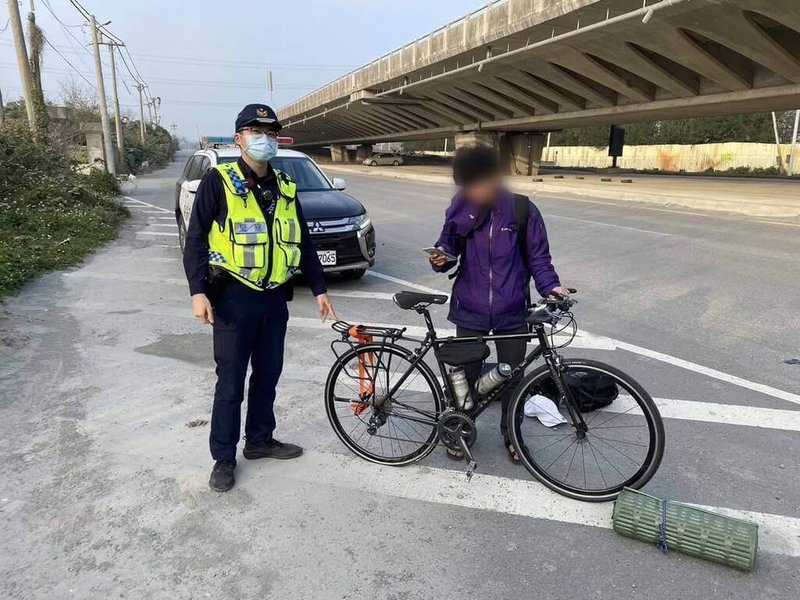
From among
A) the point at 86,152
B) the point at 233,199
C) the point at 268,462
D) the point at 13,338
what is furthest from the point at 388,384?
the point at 86,152

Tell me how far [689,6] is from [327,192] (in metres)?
14.9

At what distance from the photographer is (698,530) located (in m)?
2.60

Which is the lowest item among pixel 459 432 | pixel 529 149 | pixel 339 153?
pixel 459 432

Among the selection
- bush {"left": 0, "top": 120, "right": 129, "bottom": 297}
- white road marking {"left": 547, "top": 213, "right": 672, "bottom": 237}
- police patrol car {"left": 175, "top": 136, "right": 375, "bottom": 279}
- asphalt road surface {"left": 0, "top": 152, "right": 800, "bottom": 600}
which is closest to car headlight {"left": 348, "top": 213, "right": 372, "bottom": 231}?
police patrol car {"left": 175, "top": 136, "right": 375, "bottom": 279}

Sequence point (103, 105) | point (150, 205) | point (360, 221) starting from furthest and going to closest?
point (103, 105), point (150, 205), point (360, 221)

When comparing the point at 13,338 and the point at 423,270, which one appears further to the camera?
the point at 423,270

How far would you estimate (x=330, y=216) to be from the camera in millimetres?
7375

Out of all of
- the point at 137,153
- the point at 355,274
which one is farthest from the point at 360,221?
the point at 137,153

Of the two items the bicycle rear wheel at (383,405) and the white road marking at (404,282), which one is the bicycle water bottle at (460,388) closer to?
the bicycle rear wheel at (383,405)

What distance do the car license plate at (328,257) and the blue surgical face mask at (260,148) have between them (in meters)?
4.16

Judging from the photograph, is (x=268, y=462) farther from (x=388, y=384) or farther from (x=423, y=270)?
(x=423, y=270)

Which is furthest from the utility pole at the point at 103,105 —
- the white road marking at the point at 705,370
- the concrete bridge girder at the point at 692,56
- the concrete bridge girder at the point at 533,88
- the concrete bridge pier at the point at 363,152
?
the concrete bridge pier at the point at 363,152

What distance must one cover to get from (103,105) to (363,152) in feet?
138

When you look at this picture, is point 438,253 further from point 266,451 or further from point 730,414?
point 730,414
